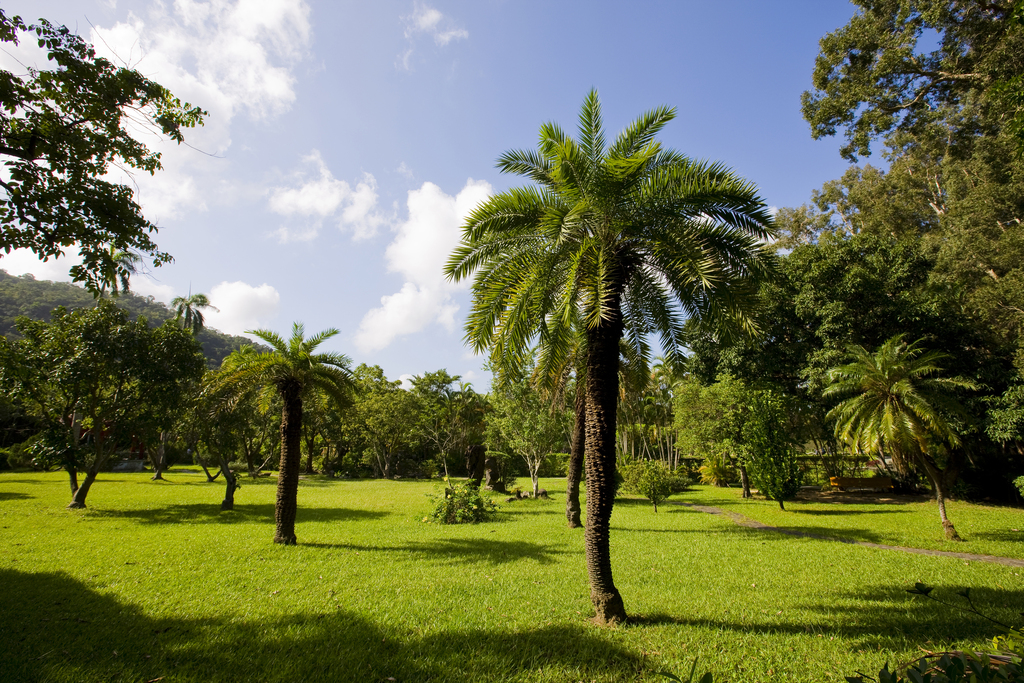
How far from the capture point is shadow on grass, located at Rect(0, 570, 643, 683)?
17.9 feet

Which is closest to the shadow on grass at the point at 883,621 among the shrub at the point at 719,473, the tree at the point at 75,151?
the tree at the point at 75,151

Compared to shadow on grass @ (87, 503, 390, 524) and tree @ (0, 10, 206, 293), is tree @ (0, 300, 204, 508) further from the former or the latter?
tree @ (0, 10, 206, 293)

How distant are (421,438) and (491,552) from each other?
1259 inches

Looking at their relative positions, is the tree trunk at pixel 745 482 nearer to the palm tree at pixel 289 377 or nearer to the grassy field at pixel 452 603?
the grassy field at pixel 452 603

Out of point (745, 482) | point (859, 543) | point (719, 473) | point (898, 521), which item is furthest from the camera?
point (719, 473)

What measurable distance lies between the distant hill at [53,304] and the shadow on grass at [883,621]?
2307 inches

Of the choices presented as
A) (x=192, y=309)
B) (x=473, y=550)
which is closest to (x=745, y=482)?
(x=473, y=550)

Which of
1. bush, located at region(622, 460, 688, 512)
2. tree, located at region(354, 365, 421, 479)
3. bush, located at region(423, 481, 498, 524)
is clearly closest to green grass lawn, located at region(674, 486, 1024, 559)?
bush, located at region(622, 460, 688, 512)

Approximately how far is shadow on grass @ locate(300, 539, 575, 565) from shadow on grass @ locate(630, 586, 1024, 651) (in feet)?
16.3

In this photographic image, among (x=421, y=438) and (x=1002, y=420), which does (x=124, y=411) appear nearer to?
(x=421, y=438)

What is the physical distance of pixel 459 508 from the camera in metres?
18.3

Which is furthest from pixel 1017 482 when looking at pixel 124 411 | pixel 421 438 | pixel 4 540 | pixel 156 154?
pixel 421 438

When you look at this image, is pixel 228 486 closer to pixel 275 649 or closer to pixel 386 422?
pixel 275 649

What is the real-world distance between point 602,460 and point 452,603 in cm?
391
